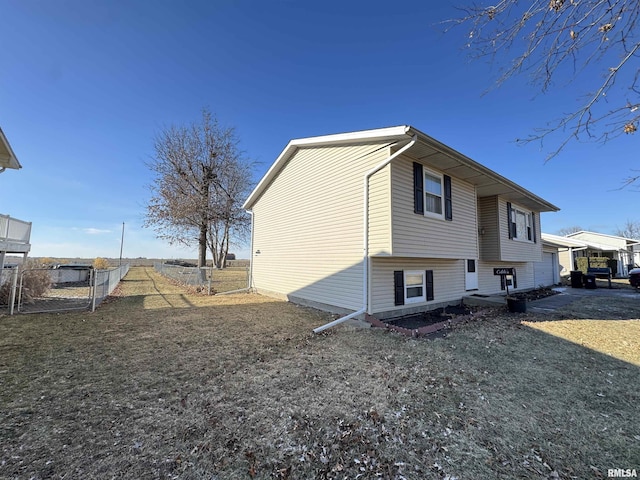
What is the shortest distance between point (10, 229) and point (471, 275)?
16.8 metres

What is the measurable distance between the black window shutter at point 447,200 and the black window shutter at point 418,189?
4.32 ft

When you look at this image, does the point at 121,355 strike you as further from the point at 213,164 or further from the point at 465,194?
the point at 213,164

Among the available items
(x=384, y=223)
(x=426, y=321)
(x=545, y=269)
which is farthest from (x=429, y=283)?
(x=545, y=269)

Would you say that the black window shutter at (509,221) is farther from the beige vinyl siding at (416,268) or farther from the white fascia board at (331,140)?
the white fascia board at (331,140)

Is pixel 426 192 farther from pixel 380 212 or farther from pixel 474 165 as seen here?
pixel 380 212

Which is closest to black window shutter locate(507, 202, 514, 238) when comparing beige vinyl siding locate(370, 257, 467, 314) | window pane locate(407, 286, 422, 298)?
beige vinyl siding locate(370, 257, 467, 314)

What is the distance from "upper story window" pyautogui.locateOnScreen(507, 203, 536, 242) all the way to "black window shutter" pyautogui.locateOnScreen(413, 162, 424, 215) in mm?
6742

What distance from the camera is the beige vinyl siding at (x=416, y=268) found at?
24.3ft

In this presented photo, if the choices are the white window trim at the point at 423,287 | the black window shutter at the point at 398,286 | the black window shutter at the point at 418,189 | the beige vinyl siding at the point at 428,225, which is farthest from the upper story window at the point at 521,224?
the black window shutter at the point at 398,286

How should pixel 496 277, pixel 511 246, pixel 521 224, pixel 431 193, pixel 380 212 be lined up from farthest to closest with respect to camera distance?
pixel 521 224, pixel 496 277, pixel 511 246, pixel 431 193, pixel 380 212

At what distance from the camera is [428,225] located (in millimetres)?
7754

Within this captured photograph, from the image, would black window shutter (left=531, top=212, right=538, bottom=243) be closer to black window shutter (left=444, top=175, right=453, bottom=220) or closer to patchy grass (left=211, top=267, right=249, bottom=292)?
black window shutter (left=444, top=175, right=453, bottom=220)

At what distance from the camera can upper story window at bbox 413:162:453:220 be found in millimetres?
7555

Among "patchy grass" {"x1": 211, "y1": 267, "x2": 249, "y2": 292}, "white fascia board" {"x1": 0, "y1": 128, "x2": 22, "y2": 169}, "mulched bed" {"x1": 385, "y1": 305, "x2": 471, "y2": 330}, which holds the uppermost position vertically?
"white fascia board" {"x1": 0, "y1": 128, "x2": 22, "y2": 169}
